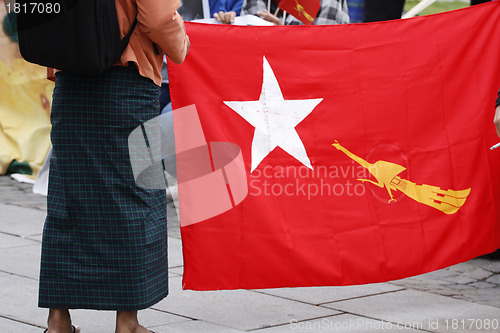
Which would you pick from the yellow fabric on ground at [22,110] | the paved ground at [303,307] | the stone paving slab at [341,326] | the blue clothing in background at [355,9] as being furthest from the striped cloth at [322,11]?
the stone paving slab at [341,326]

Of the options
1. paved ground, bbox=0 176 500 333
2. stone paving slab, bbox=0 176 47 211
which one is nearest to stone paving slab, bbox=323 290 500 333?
paved ground, bbox=0 176 500 333

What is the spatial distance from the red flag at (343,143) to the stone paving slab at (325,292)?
268 millimetres

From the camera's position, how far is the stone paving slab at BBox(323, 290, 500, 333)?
3705 millimetres

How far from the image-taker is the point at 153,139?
10.3ft

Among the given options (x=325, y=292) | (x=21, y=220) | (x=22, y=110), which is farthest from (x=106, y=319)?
(x=22, y=110)

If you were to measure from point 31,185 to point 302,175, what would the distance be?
3954 mm

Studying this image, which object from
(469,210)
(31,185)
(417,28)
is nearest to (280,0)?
(417,28)

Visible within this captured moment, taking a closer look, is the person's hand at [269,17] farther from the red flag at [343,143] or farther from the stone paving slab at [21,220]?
the stone paving slab at [21,220]

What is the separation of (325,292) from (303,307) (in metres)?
0.30

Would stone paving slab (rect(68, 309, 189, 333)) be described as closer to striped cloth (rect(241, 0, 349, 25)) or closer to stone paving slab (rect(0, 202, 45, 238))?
stone paving slab (rect(0, 202, 45, 238))

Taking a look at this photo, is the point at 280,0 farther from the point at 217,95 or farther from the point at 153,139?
the point at 153,139

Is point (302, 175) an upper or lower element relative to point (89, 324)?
upper

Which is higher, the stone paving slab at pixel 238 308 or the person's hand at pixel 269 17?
the person's hand at pixel 269 17

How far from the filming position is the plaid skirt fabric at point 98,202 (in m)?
3.01
